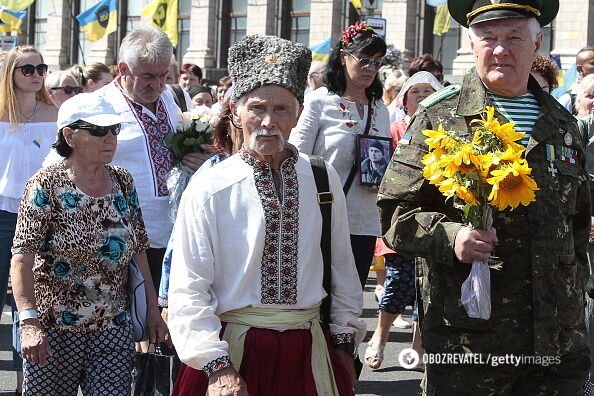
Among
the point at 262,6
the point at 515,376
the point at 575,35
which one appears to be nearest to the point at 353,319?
the point at 515,376

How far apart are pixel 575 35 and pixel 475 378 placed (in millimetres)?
22661

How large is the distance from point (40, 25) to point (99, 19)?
1535 centimetres

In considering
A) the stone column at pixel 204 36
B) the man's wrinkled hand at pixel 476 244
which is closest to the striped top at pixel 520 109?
the man's wrinkled hand at pixel 476 244

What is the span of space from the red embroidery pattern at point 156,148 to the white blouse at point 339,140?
1166 mm

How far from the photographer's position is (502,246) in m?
4.25

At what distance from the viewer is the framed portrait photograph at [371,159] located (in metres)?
7.36

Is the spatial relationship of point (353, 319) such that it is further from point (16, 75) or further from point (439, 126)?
point (16, 75)

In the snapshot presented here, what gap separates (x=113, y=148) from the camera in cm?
552

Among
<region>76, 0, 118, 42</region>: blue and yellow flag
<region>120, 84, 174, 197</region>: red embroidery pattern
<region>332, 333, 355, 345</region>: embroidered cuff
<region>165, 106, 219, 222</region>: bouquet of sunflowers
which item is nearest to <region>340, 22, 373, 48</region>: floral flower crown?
<region>165, 106, 219, 222</region>: bouquet of sunflowers

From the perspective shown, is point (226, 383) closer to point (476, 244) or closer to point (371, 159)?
point (476, 244)

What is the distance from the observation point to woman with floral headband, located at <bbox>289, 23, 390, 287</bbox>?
24.1 feet

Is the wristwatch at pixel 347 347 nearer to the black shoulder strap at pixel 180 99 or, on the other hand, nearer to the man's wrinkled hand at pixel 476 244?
the man's wrinkled hand at pixel 476 244

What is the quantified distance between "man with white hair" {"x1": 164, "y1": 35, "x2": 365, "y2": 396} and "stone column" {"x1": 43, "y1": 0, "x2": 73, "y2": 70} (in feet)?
125

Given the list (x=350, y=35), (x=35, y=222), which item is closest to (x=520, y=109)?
(x=35, y=222)
